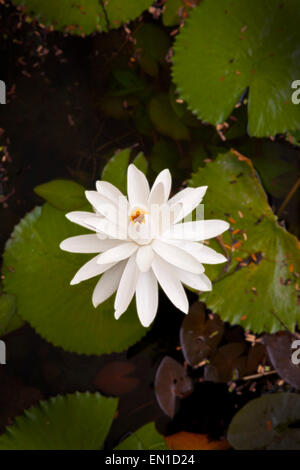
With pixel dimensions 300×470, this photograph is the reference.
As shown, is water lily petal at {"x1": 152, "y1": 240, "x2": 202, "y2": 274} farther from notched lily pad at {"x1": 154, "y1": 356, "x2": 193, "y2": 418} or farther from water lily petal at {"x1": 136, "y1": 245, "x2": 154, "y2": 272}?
notched lily pad at {"x1": 154, "y1": 356, "x2": 193, "y2": 418}

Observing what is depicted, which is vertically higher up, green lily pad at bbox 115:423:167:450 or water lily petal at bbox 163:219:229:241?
water lily petal at bbox 163:219:229:241

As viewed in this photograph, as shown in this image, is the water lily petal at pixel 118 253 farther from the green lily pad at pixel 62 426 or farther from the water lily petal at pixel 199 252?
the green lily pad at pixel 62 426

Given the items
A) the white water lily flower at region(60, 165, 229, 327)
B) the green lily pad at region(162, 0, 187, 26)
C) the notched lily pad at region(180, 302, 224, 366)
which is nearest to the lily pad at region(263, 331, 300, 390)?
the notched lily pad at region(180, 302, 224, 366)

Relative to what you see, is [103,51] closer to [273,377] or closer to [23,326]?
[23,326]

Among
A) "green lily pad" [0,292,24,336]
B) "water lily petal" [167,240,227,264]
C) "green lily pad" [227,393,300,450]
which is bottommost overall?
"green lily pad" [227,393,300,450]

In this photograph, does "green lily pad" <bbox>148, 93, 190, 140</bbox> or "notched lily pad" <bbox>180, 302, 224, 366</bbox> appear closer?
"notched lily pad" <bbox>180, 302, 224, 366</bbox>

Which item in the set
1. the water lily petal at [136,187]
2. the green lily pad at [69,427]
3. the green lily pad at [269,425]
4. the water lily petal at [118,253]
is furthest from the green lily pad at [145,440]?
the water lily petal at [136,187]

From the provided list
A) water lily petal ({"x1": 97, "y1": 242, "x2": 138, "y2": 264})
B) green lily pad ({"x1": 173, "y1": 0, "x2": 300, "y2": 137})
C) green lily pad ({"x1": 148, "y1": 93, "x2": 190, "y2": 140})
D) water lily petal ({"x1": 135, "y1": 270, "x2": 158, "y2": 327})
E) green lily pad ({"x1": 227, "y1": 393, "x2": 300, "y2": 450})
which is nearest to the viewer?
water lily petal ({"x1": 97, "y1": 242, "x2": 138, "y2": 264})

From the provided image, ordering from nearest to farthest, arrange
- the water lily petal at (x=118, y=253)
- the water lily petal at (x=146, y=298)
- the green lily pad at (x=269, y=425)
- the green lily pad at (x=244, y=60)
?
the water lily petal at (x=118, y=253)
the water lily petal at (x=146, y=298)
the green lily pad at (x=244, y=60)
the green lily pad at (x=269, y=425)
